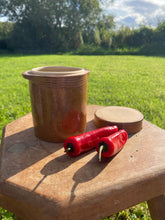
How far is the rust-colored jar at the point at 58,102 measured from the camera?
1006 mm

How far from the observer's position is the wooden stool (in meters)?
0.78

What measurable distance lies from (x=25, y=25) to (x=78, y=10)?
5554 millimetres

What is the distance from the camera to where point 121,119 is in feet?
4.31

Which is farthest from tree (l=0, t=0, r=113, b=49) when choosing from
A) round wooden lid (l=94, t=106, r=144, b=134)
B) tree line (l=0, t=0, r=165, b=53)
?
round wooden lid (l=94, t=106, r=144, b=134)

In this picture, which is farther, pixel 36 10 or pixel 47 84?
pixel 36 10

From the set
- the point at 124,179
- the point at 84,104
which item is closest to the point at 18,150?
the point at 84,104

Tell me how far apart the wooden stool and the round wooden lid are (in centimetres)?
14

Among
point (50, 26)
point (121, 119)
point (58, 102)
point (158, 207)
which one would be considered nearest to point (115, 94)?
point (121, 119)

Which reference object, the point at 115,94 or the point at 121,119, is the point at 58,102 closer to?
the point at 121,119

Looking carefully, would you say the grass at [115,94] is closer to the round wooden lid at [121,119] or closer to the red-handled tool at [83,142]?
the round wooden lid at [121,119]

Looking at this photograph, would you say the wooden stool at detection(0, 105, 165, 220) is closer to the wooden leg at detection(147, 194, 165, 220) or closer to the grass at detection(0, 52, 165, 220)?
the wooden leg at detection(147, 194, 165, 220)

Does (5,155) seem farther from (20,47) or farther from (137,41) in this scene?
(20,47)

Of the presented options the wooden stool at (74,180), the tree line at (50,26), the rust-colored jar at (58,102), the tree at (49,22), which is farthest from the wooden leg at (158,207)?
the tree at (49,22)

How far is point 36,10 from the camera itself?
18.2 metres
